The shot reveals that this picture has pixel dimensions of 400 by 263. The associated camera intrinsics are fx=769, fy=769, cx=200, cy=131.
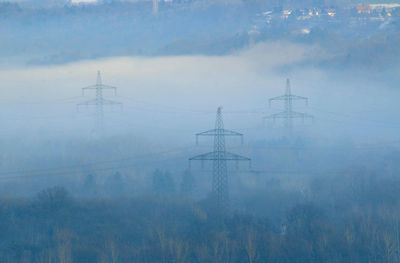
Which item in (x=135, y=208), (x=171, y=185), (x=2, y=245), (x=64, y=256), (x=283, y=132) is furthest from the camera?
(x=283, y=132)

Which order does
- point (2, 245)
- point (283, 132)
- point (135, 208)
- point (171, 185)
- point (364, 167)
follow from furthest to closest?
point (283, 132) → point (364, 167) → point (171, 185) → point (135, 208) → point (2, 245)

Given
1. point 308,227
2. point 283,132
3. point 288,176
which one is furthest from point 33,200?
point 283,132

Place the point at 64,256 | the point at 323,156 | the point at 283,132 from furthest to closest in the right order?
the point at 283,132 → the point at 323,156 → the point at 64,256

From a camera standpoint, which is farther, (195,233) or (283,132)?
(283,132)

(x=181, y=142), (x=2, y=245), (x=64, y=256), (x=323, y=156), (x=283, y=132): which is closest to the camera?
(x=64, y=256)

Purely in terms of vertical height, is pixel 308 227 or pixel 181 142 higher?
pixel 181 142

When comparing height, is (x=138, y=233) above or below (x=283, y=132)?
below

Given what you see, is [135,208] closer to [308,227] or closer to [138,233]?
[138,233]

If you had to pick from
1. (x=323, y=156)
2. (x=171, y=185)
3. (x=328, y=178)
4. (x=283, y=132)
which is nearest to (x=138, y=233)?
(x=171, y=185)

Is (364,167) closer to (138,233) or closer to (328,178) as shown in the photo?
(328,178)
